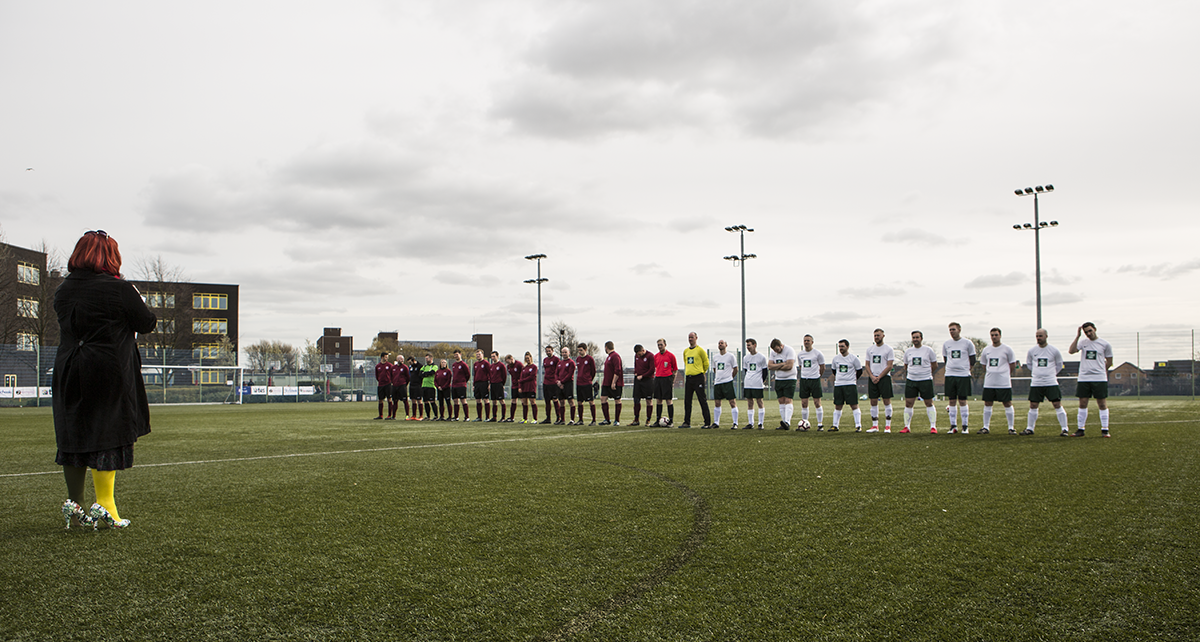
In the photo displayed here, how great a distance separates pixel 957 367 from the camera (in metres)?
14.0

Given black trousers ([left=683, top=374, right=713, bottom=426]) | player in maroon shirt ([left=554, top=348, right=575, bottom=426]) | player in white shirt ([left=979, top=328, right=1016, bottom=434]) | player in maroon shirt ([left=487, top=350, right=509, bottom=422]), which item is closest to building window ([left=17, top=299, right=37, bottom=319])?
player in maroon shirt ([left=487, top=350, right=509, bottom=422])

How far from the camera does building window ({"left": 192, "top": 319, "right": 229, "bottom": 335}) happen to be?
252ft

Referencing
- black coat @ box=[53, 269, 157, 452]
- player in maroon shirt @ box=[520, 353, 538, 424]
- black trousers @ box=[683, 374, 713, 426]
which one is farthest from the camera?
player in maroon shirt @ box=[520, 353, 538, 424]

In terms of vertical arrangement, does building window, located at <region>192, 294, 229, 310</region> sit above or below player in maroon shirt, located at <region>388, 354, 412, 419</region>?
above

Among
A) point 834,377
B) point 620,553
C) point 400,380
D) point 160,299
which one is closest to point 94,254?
point 620,553

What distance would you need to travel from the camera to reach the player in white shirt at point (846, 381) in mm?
14266

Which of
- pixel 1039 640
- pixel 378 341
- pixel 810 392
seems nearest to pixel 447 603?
pixel 1039 640

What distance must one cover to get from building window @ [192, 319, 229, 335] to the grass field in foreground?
254 ft

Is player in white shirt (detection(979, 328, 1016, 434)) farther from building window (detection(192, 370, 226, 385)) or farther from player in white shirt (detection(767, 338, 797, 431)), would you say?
building window (detection(192, 370, 226, 385))

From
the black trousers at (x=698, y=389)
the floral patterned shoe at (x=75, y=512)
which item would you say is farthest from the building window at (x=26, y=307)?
the floral patterned shoe at (x=75, y=512)

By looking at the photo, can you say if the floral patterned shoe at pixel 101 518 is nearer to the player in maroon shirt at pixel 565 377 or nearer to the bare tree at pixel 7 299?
the player in maroon shirt at pixel 565 377

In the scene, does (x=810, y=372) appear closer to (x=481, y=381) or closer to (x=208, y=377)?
(x=481, y=381)

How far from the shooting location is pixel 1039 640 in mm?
2863

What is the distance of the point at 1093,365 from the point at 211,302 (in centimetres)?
8208
